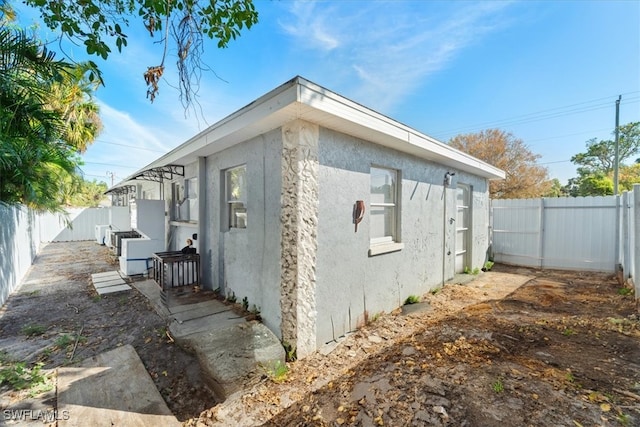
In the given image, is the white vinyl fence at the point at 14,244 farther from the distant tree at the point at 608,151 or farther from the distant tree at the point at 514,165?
the distant tree at the point at 608,151

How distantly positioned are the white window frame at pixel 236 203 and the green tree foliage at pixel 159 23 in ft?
5.71

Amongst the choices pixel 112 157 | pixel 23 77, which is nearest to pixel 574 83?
pixel 23 77

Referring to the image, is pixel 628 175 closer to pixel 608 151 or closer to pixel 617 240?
pixel 608 151

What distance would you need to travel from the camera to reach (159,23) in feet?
8.82

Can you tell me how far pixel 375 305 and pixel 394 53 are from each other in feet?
17.0

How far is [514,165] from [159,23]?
74.0 feet

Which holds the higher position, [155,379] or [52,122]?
[52,122]

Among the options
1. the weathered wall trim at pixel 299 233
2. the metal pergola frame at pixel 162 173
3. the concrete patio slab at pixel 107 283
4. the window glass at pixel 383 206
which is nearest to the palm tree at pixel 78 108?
the metal pergola frame at pixel 162 173

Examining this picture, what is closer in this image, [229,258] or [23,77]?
[23,77]

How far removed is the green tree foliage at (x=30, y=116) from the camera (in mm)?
Answer: 3275

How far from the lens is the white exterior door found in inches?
293

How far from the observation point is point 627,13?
190 inches

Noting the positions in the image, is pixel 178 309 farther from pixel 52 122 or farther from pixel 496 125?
pixel 496 125

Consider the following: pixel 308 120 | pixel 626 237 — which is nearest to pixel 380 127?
pixel 308 120
